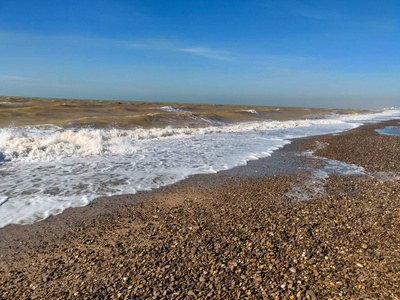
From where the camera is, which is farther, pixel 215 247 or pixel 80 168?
pixel 80 168

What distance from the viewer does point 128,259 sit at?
13.6 ft

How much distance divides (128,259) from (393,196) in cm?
667

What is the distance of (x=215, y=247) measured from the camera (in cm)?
443

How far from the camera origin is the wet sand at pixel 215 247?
346cm

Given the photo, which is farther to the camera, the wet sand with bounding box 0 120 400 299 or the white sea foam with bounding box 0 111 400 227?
the white sea foam with bounding box 0 111 400 227

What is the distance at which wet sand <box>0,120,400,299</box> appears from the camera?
11.4 ft

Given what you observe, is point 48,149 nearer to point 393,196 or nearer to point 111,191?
point 111,191

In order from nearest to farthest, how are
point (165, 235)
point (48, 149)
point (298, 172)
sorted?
point (165, 235) → point (298, 172) → point (48, 149)

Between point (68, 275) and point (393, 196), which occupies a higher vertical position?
point (393, 196)

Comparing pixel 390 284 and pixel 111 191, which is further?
pixel 111 191

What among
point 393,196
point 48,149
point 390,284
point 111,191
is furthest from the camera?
point 48,149

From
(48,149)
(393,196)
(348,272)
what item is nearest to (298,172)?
(393,196)

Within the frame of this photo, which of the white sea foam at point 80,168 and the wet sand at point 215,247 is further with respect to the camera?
the white sea foam at point 80,168

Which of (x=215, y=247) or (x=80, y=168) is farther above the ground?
(x=215, y=247)
